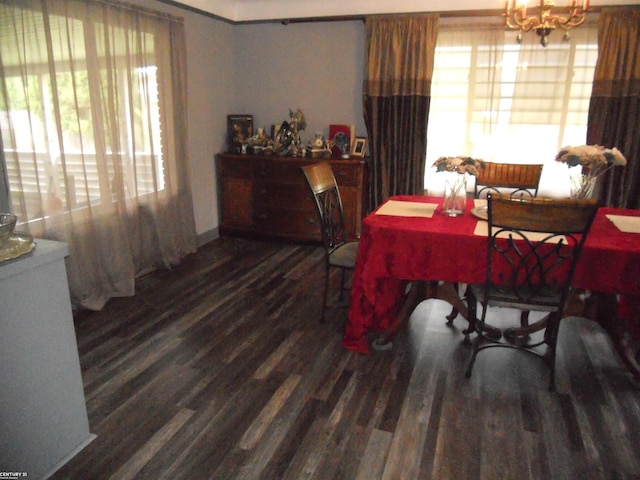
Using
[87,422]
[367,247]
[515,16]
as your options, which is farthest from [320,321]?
[515,16]

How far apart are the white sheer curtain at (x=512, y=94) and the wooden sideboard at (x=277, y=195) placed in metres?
1.00

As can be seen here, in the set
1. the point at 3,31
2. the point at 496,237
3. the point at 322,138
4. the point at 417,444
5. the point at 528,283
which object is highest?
the point at 3,31

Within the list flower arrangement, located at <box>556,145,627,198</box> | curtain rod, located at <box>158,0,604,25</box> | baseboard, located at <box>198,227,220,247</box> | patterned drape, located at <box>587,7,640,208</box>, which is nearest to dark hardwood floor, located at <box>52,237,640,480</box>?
flower arrangement, located at <box>556,145,627,198</box>

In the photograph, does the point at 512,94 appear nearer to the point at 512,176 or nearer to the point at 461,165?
the point at 512,176

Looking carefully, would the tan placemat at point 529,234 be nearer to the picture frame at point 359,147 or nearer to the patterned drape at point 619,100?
the patterned drape at point 619,100

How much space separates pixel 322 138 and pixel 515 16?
2480 mm

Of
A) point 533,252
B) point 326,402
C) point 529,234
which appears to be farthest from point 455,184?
point 326,402

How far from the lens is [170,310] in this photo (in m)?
3.26

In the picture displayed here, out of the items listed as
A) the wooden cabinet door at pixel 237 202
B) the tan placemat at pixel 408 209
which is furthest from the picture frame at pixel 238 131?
the tan placemat at pixel 408 209

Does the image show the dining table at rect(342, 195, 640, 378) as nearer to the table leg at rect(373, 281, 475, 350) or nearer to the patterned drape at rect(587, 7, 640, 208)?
the table leg at rect(373, 281, 475, 350)

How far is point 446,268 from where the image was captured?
7.87 ft

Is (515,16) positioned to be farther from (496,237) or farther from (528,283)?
(528,283)

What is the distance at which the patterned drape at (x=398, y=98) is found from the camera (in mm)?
4242

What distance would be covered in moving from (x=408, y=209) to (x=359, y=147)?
1.99m
